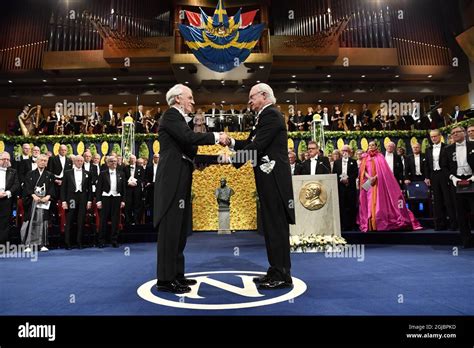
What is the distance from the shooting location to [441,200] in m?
6.44

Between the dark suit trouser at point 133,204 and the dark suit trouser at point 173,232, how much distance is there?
5.81 meters

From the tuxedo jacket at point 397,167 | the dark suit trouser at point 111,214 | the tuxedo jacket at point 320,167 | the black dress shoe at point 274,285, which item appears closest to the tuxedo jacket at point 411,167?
the tuxedo jacket at point 397,167

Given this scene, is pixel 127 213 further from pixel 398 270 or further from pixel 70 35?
pixel 70 35

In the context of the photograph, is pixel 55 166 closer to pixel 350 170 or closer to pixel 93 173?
pixel 93 173

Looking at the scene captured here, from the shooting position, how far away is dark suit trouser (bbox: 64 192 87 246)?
654cm

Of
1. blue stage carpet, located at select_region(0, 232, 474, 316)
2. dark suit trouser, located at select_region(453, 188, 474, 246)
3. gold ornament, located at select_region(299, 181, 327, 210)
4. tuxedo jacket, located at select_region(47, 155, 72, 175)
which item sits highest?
tuxedo jacket, located at select_region(47, 155, 72, 175)

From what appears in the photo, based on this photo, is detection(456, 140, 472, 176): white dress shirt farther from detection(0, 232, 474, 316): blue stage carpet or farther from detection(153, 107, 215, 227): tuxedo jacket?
detection(153, 107, 215, 227): tuxedo jacket

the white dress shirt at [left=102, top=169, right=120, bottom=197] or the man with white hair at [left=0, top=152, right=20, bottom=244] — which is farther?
the white dress shirt at [left=102, top=169, right=120, bottom=197]

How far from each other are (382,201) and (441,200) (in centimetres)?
117

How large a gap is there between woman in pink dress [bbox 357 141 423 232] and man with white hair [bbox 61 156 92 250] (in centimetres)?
588

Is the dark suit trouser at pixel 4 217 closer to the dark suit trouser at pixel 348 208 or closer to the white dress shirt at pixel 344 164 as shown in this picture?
the dark suit trouser at pixel 348 208

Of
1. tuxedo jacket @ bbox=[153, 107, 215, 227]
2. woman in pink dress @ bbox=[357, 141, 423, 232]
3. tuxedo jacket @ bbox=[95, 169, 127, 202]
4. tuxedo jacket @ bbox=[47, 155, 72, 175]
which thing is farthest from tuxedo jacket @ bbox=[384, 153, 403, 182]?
tuxedo jacket @ bbox=[47, 155, 72, 175]

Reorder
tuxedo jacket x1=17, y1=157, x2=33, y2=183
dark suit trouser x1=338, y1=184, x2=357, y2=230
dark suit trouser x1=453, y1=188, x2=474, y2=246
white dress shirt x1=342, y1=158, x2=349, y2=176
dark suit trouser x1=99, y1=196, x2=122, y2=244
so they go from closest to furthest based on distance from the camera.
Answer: dark suit trouser x1=453, y1=188, x2=474, y2=246 → dark suit trouser x1=99, y1=196, x2=122, y2=244 → dark suit trouser x1=338, y1=184, x2=357, y2=230 → white dress shirt x1=342, y1=158, x2=349, y2=176 → tuxedo jacket x1=17, y1=157, x2=33, y2=183

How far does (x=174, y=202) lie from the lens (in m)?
2.86
